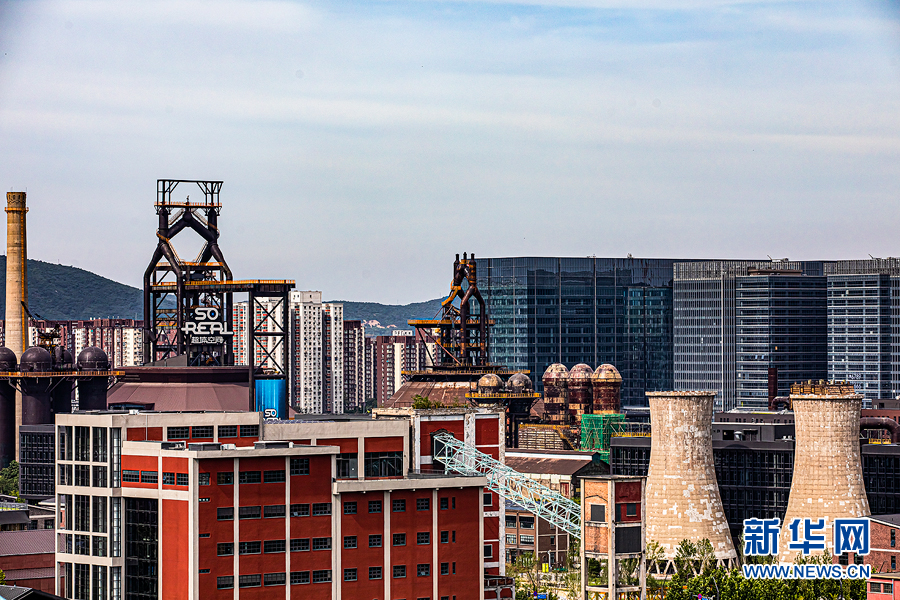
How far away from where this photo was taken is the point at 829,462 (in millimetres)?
130625

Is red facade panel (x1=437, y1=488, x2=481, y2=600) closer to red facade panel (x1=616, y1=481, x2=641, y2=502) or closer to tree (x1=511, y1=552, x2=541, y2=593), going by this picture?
red facade panel (x1=616, y1=481, x2=641, y2=502)

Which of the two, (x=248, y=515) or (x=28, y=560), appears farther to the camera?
(x=28, y=560)

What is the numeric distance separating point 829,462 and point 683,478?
510 inches

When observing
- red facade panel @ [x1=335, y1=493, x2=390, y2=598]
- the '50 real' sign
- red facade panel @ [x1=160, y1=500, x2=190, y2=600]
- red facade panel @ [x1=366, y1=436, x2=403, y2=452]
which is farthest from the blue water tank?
red facade panel @ [x1=160, y1=500, x2=190, y2=600]

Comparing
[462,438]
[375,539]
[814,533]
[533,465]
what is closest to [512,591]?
[462,438]

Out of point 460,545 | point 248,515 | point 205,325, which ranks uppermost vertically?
point 205,325

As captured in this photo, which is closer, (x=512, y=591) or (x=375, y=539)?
(x=375, y=539)

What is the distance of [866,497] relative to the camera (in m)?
132

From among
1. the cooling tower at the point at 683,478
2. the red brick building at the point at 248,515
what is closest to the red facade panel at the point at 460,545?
the red brick building at the point at 248,515

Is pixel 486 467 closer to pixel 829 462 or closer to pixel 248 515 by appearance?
pixel 248 515

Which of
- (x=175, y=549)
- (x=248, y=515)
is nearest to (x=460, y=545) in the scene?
(x=248, y=515)

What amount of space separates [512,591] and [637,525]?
42.6 feet

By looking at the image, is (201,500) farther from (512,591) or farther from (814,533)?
(814,533)

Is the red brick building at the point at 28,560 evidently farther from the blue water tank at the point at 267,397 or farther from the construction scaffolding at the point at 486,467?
the blue water tank at the point at 267,397
